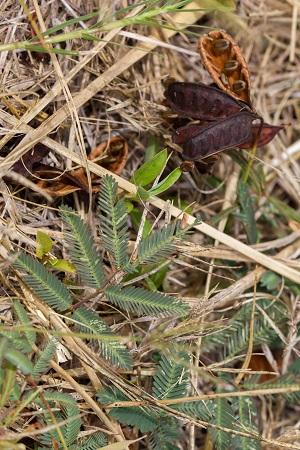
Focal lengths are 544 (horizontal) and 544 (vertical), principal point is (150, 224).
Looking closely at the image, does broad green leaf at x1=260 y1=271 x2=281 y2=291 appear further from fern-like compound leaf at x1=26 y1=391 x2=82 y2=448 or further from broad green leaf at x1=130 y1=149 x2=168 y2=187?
fern-like compound leaf at x1=26 y1=391 x2=82 y2=448

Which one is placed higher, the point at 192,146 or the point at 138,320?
the point at 192,146

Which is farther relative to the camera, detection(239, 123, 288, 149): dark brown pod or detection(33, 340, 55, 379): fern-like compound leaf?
detection(239, 123, 288, 149): dark brown pod

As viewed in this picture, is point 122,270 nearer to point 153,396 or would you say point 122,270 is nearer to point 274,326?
point 153,396

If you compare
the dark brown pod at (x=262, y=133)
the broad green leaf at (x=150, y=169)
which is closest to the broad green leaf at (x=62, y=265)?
the broad green leaf at (x=150, y=169)

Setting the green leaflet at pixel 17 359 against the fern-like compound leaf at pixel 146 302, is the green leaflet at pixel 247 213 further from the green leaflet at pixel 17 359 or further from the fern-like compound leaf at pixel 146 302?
the green leaflet at pixel 17 359

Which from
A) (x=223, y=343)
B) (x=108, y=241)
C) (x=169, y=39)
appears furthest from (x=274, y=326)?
(x=169, y=39)

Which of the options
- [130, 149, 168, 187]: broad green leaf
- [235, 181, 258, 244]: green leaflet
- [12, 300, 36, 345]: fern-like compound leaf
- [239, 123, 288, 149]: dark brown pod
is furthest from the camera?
[235, 181, 258, 244]: green leaflet

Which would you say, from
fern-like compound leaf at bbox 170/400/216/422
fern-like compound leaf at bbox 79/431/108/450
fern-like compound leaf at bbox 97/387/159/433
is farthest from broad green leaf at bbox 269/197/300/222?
fern-like compound leaf at bbox 79/431/108/450
